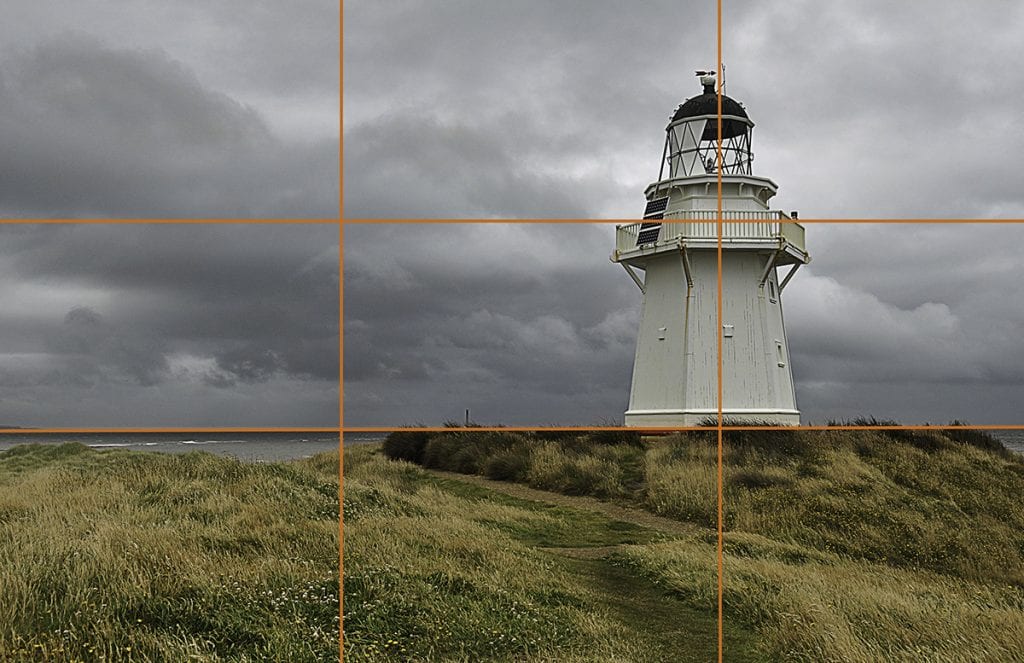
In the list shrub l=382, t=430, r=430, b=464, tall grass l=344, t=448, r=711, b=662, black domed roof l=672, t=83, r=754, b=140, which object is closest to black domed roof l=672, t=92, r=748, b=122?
black domed roof l=672, t=83, r=754, b=140

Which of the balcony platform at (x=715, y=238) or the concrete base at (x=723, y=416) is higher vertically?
the balcony platform at (x=715, y=238)

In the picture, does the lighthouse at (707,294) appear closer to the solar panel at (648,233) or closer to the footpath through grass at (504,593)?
the solar panel at (648,233)

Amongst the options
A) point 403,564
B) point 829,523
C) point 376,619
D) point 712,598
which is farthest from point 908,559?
point 376,619

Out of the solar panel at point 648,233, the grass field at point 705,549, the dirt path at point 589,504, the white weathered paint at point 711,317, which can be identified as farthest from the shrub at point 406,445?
the solar panel at point 648,233

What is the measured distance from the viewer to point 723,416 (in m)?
24.6

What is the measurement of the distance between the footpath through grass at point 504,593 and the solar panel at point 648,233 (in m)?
11.0

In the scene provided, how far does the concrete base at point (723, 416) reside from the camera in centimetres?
2453

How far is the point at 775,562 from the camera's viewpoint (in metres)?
13.6

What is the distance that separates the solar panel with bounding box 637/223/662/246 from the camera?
25.8m

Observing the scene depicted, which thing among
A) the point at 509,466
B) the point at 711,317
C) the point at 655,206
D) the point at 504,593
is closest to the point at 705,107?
the point at 655,206

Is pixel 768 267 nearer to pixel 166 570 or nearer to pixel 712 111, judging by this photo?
pixel 712 111

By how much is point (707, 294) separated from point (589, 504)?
8.22m

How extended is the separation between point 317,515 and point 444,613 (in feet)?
17.4

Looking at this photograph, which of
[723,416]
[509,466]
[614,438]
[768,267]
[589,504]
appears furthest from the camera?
[768,267]
